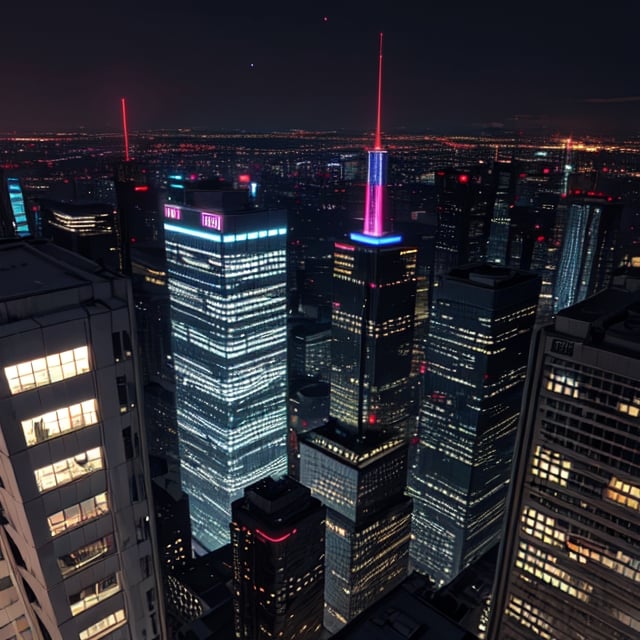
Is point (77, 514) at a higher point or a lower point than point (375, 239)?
higher

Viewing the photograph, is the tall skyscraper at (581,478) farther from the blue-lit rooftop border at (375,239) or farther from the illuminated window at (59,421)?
the blue-lit rooftop border at (375,239)

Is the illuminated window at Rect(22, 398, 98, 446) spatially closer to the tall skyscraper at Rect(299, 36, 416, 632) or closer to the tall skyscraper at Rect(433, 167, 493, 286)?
the tall skyscraper at Rect(299, 36, 416, 632)

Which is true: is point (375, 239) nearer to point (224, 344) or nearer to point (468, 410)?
point (224, 344)

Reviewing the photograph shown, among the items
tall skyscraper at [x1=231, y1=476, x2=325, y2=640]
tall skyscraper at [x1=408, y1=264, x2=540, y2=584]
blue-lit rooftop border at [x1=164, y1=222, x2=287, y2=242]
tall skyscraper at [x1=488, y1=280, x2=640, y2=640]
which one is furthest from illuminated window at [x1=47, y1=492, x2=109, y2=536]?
tall skyscraper at [x1=408, y1=264, x2=540, y2=584]

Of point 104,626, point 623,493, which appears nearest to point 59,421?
point 104,626

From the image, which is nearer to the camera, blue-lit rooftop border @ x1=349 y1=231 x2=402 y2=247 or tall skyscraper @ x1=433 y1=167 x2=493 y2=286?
blue-lit rooftop border @ x1=349 y1=231 x2=402 y2=247

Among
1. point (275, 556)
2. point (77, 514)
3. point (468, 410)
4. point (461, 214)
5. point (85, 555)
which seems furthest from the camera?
point (461, 214)
